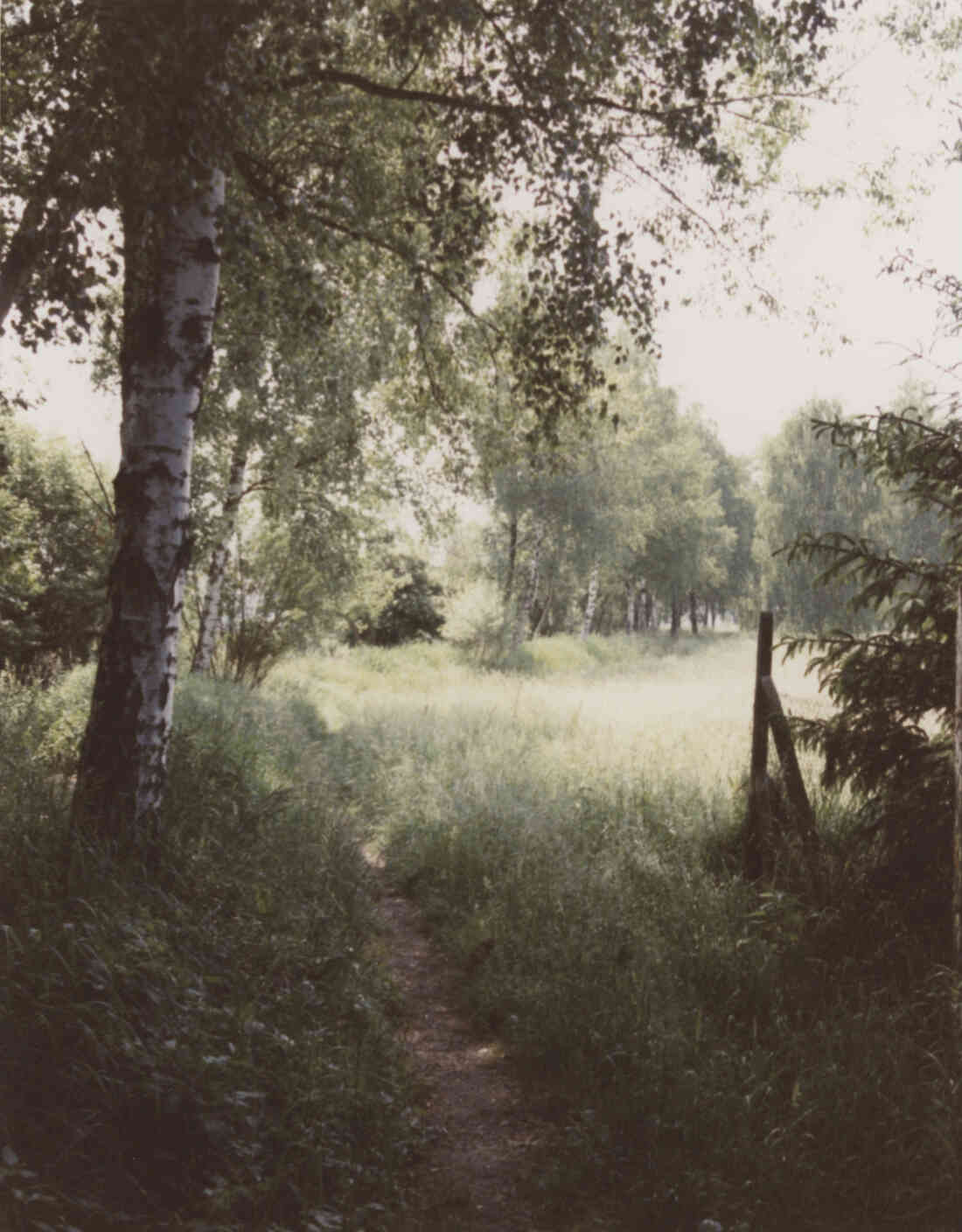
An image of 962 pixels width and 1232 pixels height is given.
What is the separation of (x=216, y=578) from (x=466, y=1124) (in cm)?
1208

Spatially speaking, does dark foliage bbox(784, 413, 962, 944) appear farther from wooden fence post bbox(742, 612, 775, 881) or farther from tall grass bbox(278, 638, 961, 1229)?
wooden fence post bbox(742, 612, 775, 881)

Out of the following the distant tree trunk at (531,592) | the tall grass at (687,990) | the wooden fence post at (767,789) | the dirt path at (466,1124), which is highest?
the distant tree trunk at (531,592)

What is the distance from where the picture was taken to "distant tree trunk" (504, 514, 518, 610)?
28.6m

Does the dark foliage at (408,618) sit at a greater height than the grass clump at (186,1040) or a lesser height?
greater

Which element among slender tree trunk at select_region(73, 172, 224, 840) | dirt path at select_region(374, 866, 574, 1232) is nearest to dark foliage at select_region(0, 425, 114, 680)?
slender tree trunk at select_region(73, 172, 224, 840)

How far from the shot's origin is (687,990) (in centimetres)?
483

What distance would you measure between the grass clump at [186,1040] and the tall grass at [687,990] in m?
0.96

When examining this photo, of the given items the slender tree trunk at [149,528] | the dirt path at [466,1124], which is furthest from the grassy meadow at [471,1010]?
the slender tree trunk at [149,528]

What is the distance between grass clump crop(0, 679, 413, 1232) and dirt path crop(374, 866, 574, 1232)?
0.22 metres

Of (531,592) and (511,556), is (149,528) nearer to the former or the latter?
(511,556)

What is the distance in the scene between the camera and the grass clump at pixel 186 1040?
2.66 metres

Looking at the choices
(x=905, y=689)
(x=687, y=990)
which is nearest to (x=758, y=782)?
(x=905, y=689)

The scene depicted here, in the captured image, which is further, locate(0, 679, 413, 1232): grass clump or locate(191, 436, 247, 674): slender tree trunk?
locate(191, 436, 247, 674): slender tree trunk

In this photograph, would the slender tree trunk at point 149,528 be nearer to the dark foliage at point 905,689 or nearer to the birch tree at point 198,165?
the birch tree at point 198,165
